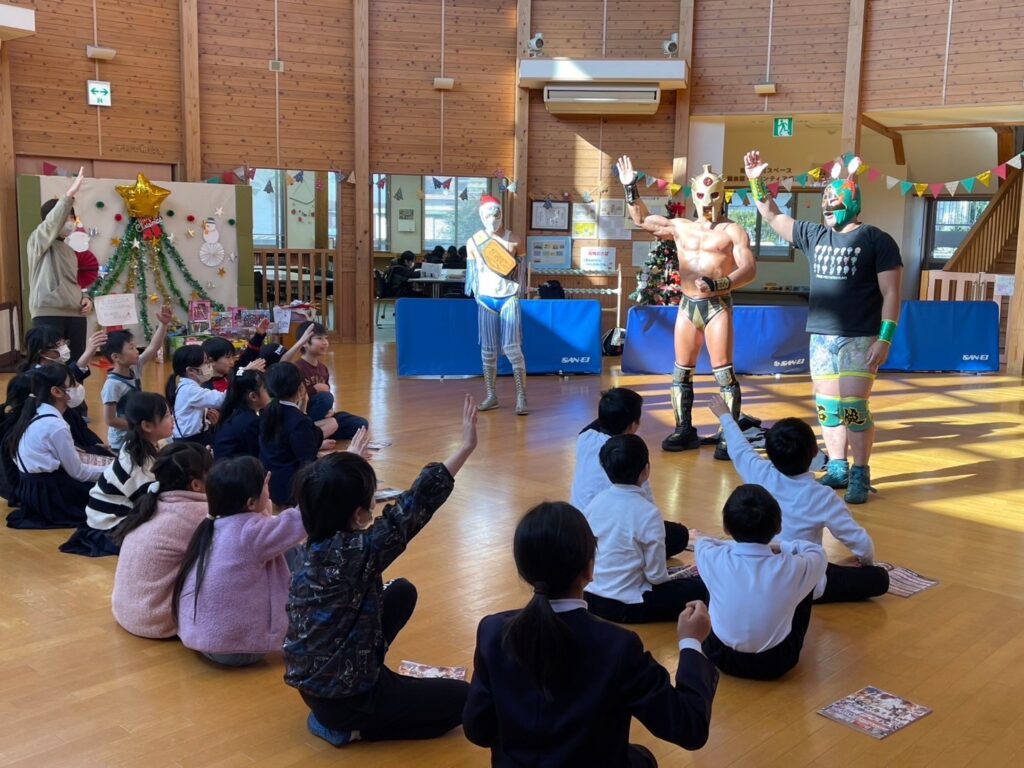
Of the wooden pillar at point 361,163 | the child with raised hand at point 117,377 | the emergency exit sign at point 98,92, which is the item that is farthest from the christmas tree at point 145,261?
the child with raised hand at point 117,377

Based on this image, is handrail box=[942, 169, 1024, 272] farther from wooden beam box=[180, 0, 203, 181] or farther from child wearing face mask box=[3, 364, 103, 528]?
child wearing face mask box=[3, 364, 103, 528]

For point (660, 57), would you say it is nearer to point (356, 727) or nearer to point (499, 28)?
point (499, 28)

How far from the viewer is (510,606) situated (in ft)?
13.0

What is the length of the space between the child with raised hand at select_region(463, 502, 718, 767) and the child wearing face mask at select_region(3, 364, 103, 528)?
3.48m

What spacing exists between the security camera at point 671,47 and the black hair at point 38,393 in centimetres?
998

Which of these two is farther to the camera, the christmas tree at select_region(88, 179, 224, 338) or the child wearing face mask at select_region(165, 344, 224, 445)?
the christmas tree at select_region(88, 179, 224, 338)

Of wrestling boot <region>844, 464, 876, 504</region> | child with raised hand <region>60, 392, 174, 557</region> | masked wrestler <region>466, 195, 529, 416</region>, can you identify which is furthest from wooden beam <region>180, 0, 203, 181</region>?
wrestling boot <region>844, 464, 876, 504</region>

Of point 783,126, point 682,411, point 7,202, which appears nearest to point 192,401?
point 682,411

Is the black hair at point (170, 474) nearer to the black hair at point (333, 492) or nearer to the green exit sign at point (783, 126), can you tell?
the black hair at point (333, 492)

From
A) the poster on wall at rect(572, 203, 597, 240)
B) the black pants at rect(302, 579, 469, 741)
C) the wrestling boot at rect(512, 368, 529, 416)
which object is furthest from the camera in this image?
the poster on wall at rect(572, 203, 597, 240)

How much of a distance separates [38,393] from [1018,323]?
10.6 meters

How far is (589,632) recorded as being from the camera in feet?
6.37

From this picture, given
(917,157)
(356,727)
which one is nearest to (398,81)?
(917,157)

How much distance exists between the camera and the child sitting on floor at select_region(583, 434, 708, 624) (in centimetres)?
356
